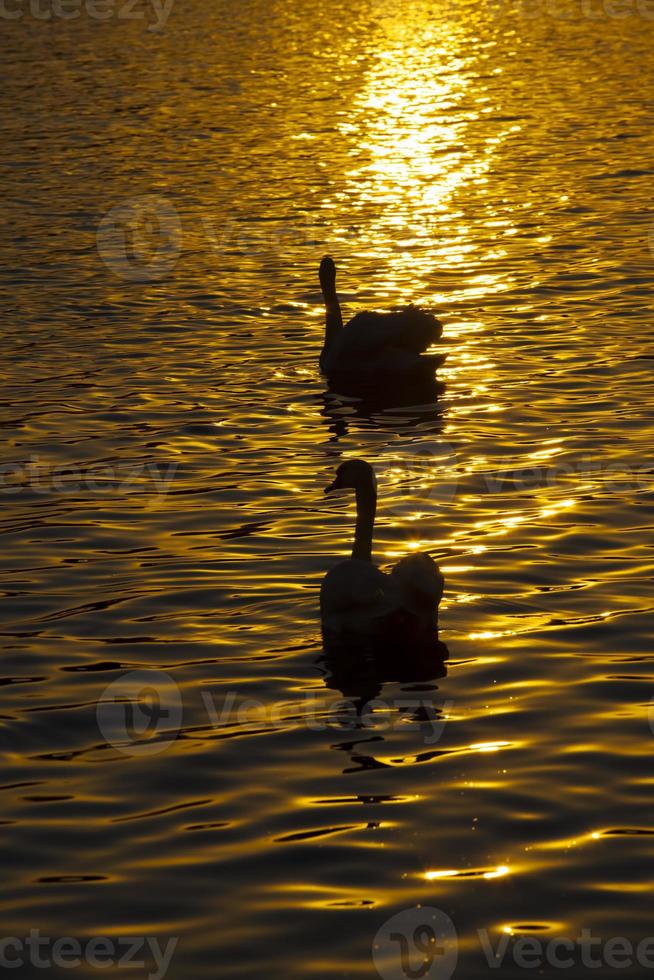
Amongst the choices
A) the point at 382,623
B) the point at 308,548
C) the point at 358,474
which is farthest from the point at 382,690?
the point at 308,548

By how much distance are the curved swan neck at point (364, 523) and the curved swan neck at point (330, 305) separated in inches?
280

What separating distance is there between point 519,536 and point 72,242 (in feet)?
42.3

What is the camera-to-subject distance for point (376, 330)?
17.7 metres

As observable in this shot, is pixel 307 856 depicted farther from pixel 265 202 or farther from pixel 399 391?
pixel 265 202

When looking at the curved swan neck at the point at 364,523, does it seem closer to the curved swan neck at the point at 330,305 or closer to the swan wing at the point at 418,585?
the swan wing at the point at 418,585

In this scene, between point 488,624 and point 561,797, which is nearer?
point 561,797

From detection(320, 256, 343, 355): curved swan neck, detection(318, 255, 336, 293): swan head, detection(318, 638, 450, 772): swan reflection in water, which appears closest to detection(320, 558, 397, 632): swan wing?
detection(318, 638, 450, 772): swan reflection in water

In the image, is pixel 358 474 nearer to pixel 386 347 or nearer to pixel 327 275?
pixel 386 347

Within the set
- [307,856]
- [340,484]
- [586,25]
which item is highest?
[586,25]

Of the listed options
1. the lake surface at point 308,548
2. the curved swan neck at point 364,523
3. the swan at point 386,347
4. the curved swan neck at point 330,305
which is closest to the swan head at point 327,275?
the curved swan neck at point 330,305

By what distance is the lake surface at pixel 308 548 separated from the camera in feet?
26.0

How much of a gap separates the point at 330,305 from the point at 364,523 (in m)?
7.94

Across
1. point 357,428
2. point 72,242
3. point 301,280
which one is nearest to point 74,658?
point 357,428

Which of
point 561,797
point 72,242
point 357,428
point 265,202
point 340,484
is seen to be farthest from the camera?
point 265,202
